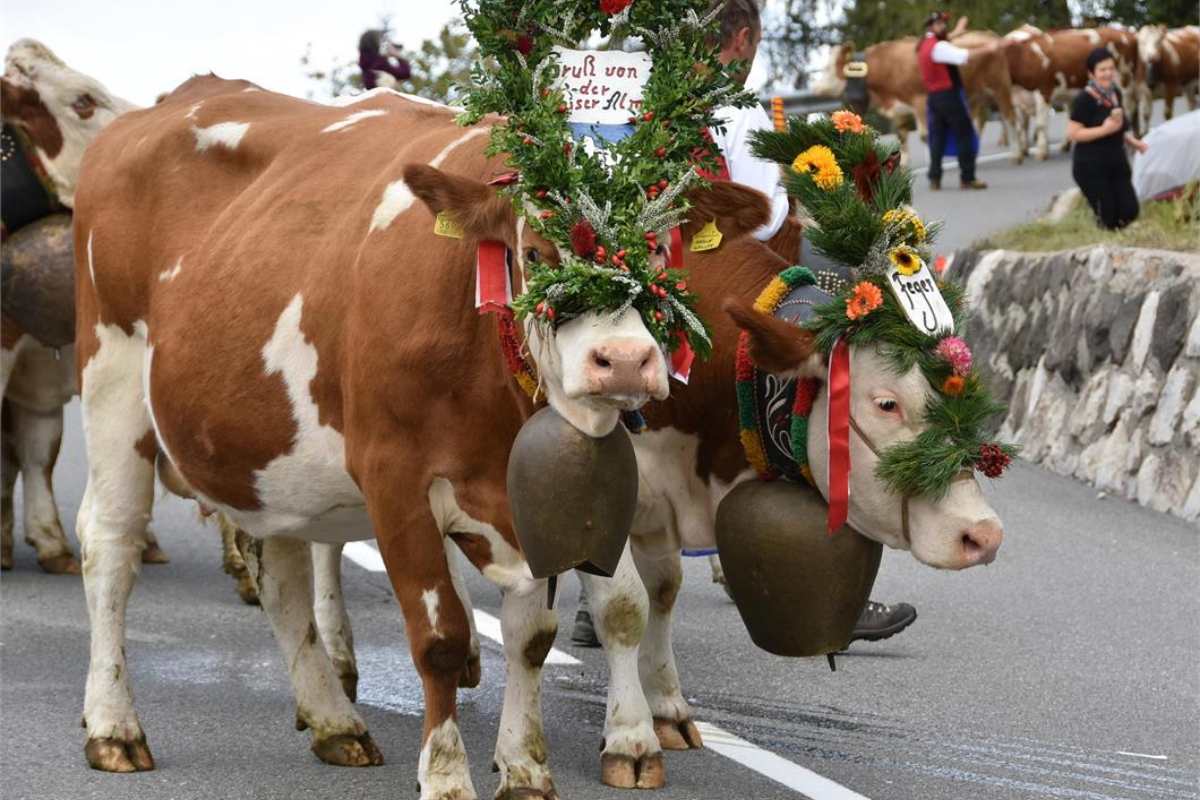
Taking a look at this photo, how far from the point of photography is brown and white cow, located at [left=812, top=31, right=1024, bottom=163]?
95.8ft

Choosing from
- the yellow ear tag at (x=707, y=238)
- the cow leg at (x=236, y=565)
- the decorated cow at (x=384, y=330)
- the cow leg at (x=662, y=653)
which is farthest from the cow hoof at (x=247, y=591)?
the yellow ear tag at (x=707, y=238)

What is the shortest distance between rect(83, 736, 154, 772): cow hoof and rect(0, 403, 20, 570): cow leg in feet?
11.4

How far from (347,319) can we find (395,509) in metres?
0.58

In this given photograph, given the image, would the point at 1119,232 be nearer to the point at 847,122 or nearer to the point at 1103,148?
the point at 1103,148

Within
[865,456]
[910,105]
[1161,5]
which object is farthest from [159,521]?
[1161,5]

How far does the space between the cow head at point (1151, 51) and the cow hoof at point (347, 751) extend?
2612cm

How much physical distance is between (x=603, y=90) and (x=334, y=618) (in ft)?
8.86

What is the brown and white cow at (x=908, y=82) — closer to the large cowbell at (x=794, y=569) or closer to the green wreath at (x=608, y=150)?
the large cowbell at (x=794, y=569)

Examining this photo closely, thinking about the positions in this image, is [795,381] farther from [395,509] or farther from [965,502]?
[395,509]

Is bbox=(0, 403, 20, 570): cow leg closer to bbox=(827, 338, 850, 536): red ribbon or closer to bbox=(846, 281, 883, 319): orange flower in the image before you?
bbox=(827, 338, 850, 536): red ribbon

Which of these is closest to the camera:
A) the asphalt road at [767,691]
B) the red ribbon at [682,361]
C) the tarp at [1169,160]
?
the red ribbon at [682,361]

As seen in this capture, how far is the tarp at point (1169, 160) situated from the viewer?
1606 cm

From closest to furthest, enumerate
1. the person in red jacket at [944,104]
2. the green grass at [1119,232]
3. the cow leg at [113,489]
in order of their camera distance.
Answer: the cow leg at [113,489], the green grass at [1119,232], the person in red jacket at [944,104]

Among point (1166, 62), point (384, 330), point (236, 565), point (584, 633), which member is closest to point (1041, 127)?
point (1166, 62)
